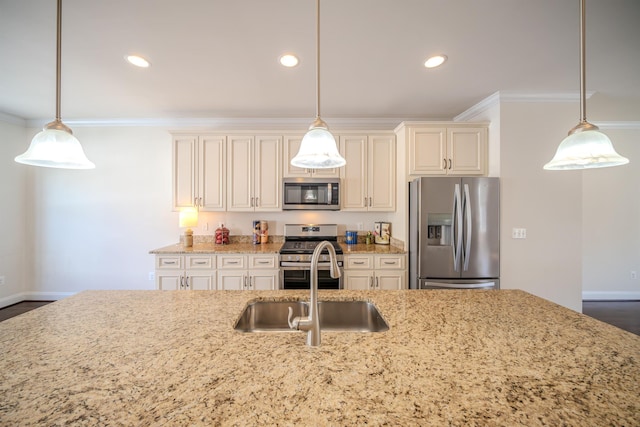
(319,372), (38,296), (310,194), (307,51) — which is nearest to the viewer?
(319,372)

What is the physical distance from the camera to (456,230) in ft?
8.25

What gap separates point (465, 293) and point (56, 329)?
78.3 inches

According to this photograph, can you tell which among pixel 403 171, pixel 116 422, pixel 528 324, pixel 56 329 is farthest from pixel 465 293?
pixel 56 329

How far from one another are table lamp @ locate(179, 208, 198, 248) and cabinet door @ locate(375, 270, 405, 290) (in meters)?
2.44

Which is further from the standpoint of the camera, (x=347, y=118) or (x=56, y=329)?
(x=347, y=118)

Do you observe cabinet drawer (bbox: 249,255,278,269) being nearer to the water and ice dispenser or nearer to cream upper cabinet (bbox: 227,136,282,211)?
cream upper cabinet (bbox: 227,136,282,211)

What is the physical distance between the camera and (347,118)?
3.48 m

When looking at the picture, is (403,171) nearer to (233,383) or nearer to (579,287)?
(579,287)

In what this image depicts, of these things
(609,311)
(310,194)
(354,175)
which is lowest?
(609,311)

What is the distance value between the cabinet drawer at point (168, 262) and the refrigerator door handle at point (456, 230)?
3.01 meters

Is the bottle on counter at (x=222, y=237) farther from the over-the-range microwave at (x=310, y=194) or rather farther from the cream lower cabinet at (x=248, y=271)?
the over-the-range microwave at (x=310, y=194)

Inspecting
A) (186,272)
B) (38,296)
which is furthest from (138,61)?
(38,296)

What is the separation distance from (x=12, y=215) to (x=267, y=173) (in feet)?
12.1

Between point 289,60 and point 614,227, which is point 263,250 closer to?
point 289,60
